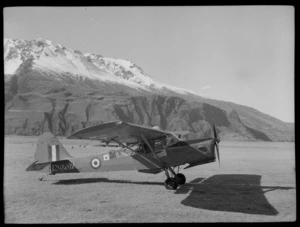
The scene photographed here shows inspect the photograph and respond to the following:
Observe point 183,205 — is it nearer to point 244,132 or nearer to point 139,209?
point 139,209

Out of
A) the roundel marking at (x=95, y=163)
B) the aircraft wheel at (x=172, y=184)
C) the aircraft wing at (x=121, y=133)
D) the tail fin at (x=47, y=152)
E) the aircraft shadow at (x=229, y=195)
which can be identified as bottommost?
the aircraft shadow at (x=229, y=195)

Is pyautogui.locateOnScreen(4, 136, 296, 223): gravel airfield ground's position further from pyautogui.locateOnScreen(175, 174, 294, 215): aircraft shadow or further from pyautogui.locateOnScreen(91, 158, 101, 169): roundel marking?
pyautogui.locateOnScreen(91, 158, 101, 169): roundel marking

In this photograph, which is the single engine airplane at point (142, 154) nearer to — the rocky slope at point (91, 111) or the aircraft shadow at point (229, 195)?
the aircraft shadow at point (229, 195)

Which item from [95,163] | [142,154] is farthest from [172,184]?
[95,163]

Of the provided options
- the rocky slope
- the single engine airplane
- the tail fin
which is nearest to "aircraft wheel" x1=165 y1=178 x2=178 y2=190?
the single engine airplane

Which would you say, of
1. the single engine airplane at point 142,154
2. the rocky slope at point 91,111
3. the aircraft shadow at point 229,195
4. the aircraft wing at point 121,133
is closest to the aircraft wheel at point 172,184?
the single engine airplane at point 142,154

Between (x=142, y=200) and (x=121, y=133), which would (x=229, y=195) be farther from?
(x=121, y=133)
